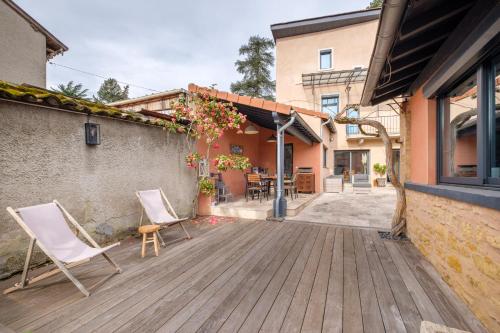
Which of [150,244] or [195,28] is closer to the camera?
[150,244]

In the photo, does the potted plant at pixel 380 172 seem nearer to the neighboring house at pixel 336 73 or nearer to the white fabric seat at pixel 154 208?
the neighboring house at pixel 336 73

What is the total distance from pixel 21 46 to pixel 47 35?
140 cm

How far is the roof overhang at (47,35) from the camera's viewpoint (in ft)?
22.8

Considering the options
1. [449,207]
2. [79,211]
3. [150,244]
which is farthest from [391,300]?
[79,211]

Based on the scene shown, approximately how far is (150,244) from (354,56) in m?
14.5

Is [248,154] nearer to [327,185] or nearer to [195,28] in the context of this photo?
[327,185]

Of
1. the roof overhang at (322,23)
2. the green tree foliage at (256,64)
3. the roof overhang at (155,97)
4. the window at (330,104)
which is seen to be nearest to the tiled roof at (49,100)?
the roof overhang at (155,97)

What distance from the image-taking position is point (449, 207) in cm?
246

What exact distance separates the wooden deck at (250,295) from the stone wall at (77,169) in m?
0.59

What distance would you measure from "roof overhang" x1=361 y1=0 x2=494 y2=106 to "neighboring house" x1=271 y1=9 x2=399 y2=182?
9925 mm

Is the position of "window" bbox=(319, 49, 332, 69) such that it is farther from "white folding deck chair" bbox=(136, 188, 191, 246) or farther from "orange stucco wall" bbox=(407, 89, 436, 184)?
"white folding deck chair" bbox=(136, 188, 191, 246)

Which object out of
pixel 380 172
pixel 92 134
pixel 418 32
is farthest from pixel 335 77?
pixel 92 134

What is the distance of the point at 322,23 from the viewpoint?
527 inches

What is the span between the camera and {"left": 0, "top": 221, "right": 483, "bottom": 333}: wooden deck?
1825 mm
